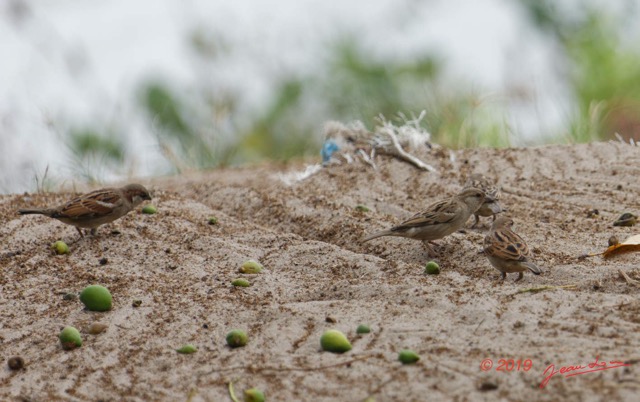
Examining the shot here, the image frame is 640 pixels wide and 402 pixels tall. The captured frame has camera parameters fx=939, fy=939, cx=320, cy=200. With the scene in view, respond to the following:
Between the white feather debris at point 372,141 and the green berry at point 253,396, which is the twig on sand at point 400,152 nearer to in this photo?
the white feather debris at point 372,141

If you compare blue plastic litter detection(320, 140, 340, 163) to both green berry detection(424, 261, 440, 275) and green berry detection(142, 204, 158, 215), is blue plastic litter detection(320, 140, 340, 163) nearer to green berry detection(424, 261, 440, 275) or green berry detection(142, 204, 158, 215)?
green berry detection(142, 204, 158, 215)

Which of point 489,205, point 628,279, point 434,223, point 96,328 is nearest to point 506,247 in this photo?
point 628,279

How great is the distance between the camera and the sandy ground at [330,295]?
14.9 feet

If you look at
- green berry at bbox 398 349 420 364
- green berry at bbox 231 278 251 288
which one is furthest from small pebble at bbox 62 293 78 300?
green berry at bbox 398 349 420 364

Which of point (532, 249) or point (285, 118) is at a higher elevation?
point (285, 118)

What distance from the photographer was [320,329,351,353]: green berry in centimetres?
483

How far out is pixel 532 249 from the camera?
6.57 m

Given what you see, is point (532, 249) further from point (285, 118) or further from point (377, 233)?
point (285, 118)

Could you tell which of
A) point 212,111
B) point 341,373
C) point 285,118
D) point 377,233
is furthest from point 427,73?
point 341,373

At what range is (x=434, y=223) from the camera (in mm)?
6590

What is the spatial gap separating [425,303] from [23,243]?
11.3 feet

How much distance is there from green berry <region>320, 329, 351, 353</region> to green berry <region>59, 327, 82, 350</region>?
4.73 ft

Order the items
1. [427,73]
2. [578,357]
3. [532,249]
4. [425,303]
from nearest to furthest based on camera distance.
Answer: [578,357] < [425,303] < [532,249] < [427,73]

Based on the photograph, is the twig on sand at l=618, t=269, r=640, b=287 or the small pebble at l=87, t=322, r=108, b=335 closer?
the small pebble at l=87, t=322, r=108, b=335
